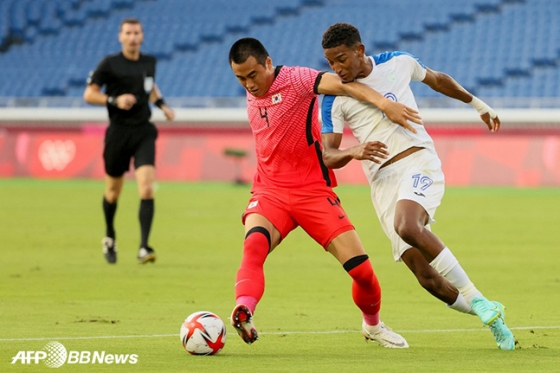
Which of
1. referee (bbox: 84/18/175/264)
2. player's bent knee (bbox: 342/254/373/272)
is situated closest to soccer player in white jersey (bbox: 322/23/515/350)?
player's bent knee (bbox: 342/254/373/272)

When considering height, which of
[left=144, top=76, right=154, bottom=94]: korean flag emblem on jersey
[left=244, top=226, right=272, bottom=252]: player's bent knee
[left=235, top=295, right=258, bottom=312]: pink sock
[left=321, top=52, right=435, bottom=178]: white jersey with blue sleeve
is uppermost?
[left=321, top=52, right=435, bottom=178]: white jersey with blue sleeve

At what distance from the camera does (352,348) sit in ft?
22.3

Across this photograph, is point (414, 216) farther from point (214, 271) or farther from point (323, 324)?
point (214, 271)

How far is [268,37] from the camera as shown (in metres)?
36.4

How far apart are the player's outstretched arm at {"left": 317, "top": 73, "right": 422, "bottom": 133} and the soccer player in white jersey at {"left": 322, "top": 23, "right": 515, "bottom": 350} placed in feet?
0.22

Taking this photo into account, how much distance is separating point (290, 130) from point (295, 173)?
29 centimetres

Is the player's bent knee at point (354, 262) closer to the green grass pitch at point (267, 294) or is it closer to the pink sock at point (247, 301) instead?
the green grass pitch at point (267, 294)

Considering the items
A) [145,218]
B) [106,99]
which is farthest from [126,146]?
[145,218]

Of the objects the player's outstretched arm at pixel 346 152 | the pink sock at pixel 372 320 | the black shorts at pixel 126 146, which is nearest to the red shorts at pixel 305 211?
the player's outstretched arm at pixel 346 152

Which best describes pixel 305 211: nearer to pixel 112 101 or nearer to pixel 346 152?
pixel 346 152

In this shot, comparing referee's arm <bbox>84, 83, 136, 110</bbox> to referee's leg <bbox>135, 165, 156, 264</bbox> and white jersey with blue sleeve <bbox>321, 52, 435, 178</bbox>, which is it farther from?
white jersey with blue sleeve <bbox>321, 52, 435, 178</bbox>

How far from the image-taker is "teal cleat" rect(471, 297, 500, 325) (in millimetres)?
6508

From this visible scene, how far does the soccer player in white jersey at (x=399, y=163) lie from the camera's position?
671 cm

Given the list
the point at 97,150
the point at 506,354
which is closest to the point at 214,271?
the point at 506,354
